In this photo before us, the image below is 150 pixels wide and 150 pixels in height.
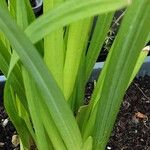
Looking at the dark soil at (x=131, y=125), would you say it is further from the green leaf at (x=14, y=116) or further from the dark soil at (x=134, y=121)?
the green leaf at (x=14, y=116)

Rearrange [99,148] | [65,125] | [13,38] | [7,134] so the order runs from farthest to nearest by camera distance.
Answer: [7,134], [99,148], [65,125], [13,38]

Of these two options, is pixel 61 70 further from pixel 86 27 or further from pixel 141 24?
pixel 141 24

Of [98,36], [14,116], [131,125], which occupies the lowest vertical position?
[131,125]

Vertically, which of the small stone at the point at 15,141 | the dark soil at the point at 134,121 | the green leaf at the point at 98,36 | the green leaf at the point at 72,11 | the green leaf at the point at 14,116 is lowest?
the dark soil at the point at 134,121

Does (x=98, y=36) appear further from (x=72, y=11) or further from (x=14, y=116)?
(x=72, y=11)

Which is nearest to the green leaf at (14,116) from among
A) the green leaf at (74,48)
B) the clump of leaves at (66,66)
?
the clump of leaves at (66,66)

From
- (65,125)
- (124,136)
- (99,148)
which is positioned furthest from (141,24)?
(124,136)

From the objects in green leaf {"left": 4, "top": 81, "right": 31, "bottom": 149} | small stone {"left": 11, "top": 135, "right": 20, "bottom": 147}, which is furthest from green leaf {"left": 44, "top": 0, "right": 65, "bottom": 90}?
small stone {"left": 11, "top": 135, "right": 20, "bottom": 147}

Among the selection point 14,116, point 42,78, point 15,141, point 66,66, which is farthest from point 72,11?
point 15,141
